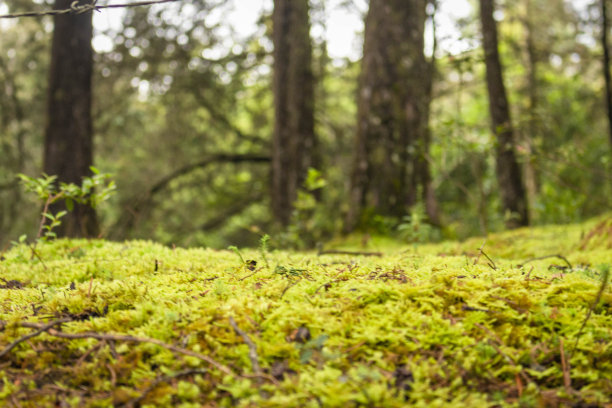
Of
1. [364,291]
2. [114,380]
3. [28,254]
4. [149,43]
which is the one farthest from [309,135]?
[114,380]

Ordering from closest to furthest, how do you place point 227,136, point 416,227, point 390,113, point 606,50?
point 606,50 → point 416,227 → point 390,113 → point 227,136

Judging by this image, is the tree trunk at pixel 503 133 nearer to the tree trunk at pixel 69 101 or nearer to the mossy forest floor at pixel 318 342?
the mossy forest floor at pixel 318 342

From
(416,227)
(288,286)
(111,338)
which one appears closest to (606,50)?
(416,227)

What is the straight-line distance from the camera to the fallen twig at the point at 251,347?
72.2 inches

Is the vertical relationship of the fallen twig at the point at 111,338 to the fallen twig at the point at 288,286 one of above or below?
below

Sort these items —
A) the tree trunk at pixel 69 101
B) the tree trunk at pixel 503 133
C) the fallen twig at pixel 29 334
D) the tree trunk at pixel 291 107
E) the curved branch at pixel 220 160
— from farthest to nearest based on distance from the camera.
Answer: the curved branch at pixel 220 160
the tree trunk at pixel 503 133
the tree trunk at pixel 291 107
the tree trunk at pixel 69 101
the fallen twig at pixel 29 334

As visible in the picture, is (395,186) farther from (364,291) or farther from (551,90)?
(551,90)

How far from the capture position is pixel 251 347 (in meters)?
1.93

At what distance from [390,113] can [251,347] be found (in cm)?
630

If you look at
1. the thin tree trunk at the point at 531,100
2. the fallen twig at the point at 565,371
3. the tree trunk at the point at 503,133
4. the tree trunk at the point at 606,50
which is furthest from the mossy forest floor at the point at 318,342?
the thin tree trunk at the point at 531,100

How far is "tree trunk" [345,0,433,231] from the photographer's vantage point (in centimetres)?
746

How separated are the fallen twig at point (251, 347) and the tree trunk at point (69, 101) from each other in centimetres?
578

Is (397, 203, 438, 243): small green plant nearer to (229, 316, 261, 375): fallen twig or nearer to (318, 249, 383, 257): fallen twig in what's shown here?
(318, 249, 383, 257): fallen twig

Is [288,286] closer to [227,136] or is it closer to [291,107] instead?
[291,107]
